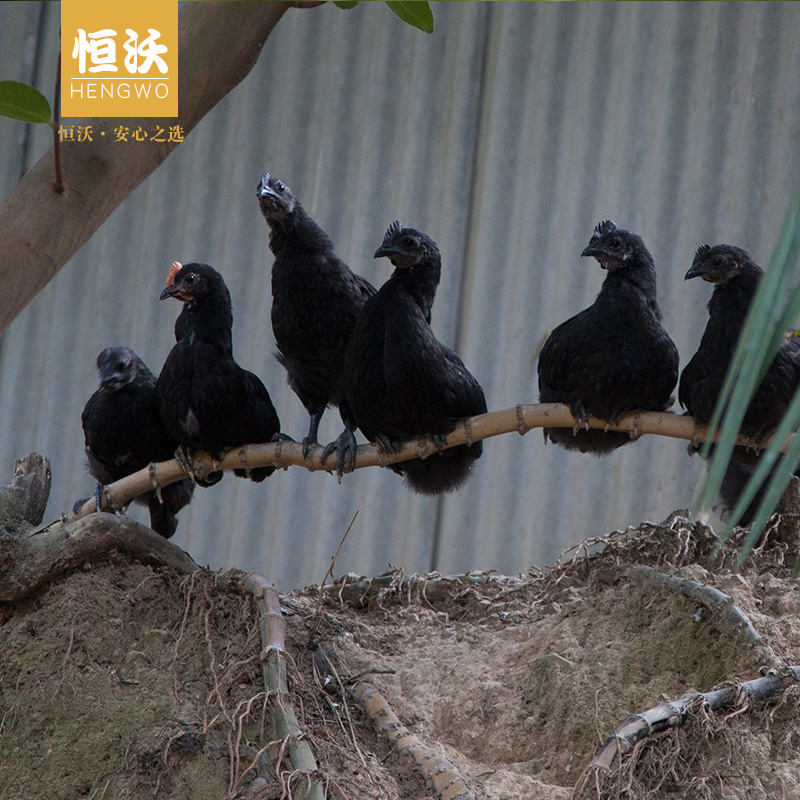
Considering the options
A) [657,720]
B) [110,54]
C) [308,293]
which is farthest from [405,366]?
[110,54]

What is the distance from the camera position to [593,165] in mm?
4090

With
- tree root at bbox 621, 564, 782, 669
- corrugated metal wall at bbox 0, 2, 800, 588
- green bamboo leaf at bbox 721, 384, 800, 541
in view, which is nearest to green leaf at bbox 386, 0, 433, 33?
green bamboo leaf at bbox 721, 384, 800, 541

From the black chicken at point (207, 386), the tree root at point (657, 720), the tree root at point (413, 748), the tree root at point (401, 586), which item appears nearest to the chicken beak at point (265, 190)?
the black chicken at point (207, 386)

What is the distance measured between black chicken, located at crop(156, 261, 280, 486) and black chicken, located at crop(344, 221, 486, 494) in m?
0.31

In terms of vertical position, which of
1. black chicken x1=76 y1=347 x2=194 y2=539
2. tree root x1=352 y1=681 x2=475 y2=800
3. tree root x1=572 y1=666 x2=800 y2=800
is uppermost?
black chicken x1=76 y1=347 x2=194 y2=539

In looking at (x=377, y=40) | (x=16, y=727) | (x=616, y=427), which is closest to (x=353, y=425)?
(x=616, y=427)

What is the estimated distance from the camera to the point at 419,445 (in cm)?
244

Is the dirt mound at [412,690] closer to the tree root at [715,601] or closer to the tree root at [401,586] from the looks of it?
the tree root at [715,601]

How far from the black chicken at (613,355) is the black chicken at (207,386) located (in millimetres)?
825

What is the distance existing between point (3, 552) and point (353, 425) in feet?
3.17

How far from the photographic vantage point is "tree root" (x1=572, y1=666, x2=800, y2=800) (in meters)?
1.69

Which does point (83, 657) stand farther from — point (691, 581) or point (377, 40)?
point (377, 40)

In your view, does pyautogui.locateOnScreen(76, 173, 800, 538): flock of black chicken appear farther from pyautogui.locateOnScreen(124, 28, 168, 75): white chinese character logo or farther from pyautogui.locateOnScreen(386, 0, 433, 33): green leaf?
pyautogui.locateOnScreen(386, 0, 433, 33): green leaf

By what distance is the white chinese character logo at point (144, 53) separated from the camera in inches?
107
